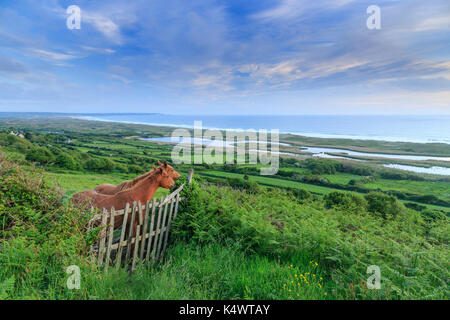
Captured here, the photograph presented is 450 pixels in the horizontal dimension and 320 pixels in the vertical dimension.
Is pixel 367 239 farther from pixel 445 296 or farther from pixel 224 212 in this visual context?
pixel 224 212

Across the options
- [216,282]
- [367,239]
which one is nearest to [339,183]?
[367,239]

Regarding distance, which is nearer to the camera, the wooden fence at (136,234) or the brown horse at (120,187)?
the wooden fence at (136,234)

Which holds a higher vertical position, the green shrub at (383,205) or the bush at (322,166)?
the bush at (322,166)

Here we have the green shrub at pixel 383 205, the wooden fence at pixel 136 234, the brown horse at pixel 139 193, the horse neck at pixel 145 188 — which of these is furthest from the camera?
the green shrub at pixel 383 205

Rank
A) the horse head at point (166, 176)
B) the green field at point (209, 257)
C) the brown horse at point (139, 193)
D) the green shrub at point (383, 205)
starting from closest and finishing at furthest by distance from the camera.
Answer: the green field at point (209, 257)
the brown horse at point (139, 193)
the horse head at point (166, 176)
the green shrub at point (383, 205)

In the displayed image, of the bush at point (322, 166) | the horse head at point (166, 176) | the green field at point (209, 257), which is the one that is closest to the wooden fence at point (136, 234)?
the green field at point (209, 257)

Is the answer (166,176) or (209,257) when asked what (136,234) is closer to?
(209,257)

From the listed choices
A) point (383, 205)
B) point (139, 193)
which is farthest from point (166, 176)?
point (383, 205)

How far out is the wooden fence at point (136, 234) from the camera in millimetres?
4176

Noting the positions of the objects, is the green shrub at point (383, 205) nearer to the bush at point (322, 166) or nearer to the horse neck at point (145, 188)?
the bush at point (322, 166)

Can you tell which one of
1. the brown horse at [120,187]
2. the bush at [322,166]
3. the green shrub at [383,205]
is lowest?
the green shrub at [383,205]

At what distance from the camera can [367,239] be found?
15.4ft

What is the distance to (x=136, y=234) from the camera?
4.79m

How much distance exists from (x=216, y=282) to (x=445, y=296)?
3.62 m
